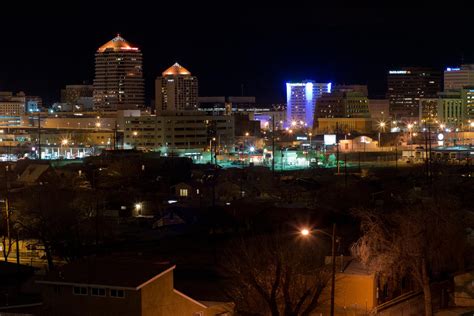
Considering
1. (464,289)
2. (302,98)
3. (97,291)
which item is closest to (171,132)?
(302,98)

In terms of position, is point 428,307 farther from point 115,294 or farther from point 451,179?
point 451,179

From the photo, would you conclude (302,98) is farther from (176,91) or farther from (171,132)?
(171,132)

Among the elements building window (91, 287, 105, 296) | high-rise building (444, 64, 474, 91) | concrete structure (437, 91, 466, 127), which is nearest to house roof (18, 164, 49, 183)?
building window (91, 287, 105, 296)

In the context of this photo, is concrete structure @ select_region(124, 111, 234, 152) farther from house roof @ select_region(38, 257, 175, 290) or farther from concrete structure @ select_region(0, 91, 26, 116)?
concrete structure @ select_region(0, 91, 26, 116)

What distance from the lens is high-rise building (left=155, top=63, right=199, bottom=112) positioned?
77.6m

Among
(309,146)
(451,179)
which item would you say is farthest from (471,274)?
(309,146)

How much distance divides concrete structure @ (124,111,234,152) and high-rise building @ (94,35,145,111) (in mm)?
26317

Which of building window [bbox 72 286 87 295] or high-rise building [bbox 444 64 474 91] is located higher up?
high-rise building [bbox 444 64 474 91]

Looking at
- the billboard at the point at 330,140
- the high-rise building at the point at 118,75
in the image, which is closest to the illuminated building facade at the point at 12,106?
the high-rise building at the point at 118,75

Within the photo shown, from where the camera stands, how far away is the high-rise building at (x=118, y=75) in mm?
77688

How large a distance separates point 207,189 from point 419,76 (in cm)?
7283

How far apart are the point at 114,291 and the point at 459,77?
80.3 meters

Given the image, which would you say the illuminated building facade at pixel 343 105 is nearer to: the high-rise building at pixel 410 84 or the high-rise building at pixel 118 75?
the high-rise building at pixel 118 75

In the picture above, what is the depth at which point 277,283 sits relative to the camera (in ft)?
Result: 30.3
